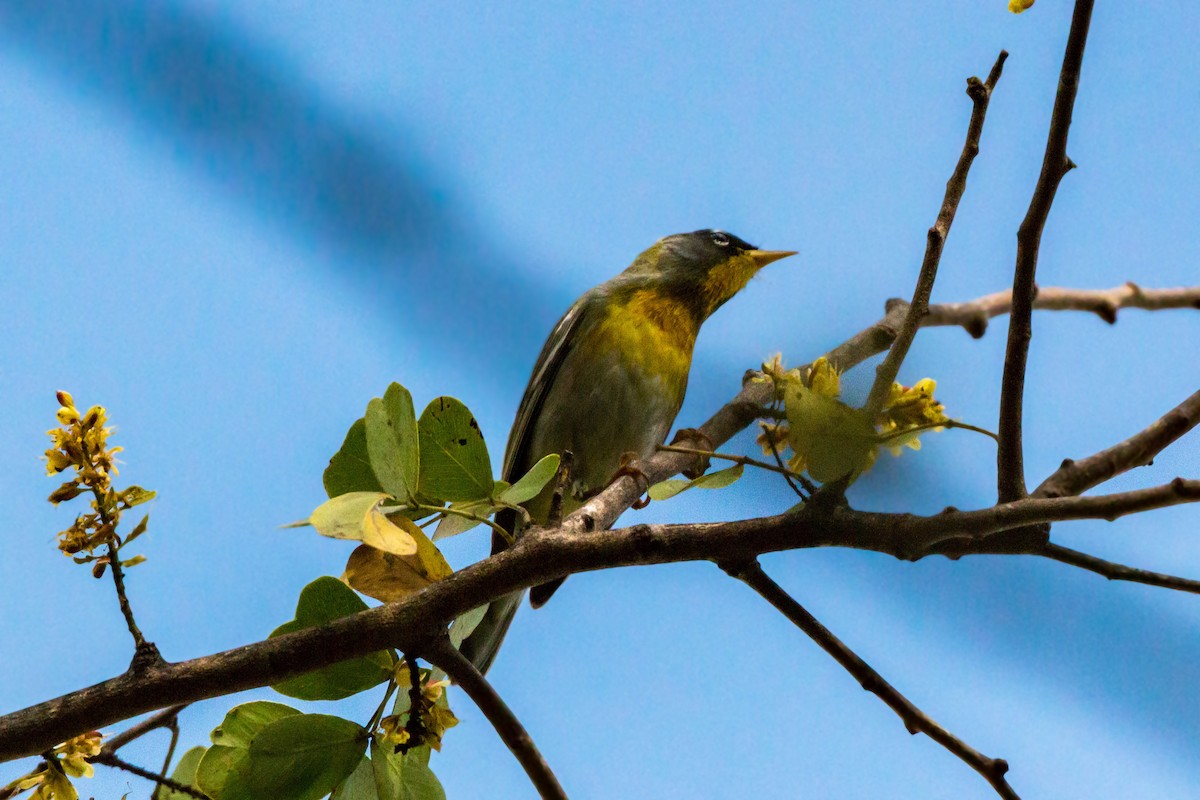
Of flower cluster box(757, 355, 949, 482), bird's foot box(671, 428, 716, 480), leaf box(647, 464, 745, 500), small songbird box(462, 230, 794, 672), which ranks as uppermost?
small songbird box(462, 230, 794, 672)

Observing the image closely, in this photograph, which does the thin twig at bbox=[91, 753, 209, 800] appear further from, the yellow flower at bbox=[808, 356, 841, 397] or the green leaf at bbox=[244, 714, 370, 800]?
the yellow flower at bbox=[808, 356, 841, 397]

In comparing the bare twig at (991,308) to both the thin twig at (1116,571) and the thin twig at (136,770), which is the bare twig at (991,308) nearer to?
the thin twig at (1116,571)

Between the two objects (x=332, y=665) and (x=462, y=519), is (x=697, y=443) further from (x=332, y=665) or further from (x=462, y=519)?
(x=332, y=665)

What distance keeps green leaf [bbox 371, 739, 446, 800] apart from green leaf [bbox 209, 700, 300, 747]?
0.37ft

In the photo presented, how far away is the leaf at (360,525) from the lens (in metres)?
1.05

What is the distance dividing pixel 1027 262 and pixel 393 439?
0.70 m

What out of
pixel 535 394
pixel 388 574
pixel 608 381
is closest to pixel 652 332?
pixel 608 381

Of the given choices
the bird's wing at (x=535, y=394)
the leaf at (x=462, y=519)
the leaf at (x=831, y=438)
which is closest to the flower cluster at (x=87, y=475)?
the leaf at (x=462, y=519)

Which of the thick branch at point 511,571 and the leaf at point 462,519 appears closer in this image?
the thick branch at point 511,571

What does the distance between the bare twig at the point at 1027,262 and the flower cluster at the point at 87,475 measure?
2.96 feet

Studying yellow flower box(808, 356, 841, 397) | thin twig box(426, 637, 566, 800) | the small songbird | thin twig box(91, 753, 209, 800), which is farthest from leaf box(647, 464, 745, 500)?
the small songbird

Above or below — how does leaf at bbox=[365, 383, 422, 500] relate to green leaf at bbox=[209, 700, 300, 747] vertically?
above

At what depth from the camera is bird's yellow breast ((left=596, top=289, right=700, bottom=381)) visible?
3.01 meters

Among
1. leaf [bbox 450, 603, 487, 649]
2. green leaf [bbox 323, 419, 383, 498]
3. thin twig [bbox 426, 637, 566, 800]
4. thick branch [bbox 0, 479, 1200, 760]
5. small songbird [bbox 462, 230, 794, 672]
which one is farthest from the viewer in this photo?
small songbird [bbox 462, 230, 794, 672]
